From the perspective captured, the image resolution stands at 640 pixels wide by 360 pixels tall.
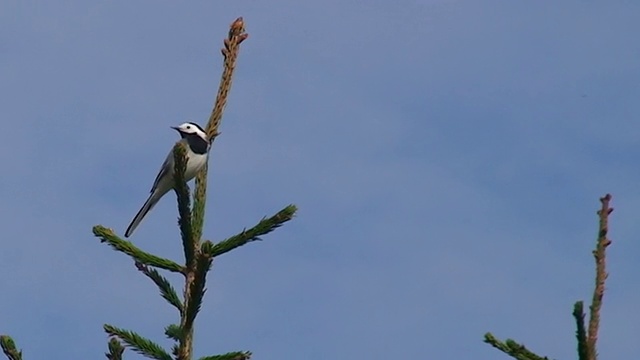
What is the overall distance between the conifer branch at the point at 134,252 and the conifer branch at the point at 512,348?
1.50 meters

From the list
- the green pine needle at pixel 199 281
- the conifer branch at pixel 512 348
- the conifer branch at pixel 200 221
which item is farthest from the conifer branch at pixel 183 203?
the conifer branch at pixel 512 348

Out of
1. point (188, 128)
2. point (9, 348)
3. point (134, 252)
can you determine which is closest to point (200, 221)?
point (134, 252)

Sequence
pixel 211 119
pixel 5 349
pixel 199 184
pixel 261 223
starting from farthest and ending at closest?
pixel 211 119, pixel 199 184, pixel 261 223, pixel 5 349

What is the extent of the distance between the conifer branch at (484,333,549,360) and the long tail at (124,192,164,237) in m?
6.38

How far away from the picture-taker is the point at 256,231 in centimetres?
375

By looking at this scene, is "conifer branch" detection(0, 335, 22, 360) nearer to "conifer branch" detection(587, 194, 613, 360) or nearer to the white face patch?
"conifer branch" detection(587, 194, 613, 360)

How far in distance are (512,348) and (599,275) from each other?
0.27 metres

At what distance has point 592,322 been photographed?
2480mm

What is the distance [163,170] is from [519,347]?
6.66 meters

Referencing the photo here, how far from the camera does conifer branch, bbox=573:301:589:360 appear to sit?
7.52 feet

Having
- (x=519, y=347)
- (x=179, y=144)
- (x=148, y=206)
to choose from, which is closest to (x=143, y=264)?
(x=179, y=144)

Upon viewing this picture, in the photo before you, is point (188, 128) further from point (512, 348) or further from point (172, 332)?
point (512, 348)

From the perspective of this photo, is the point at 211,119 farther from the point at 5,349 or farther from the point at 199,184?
the point at 5,349

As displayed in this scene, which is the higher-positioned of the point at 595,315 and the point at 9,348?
the point at 9,348
